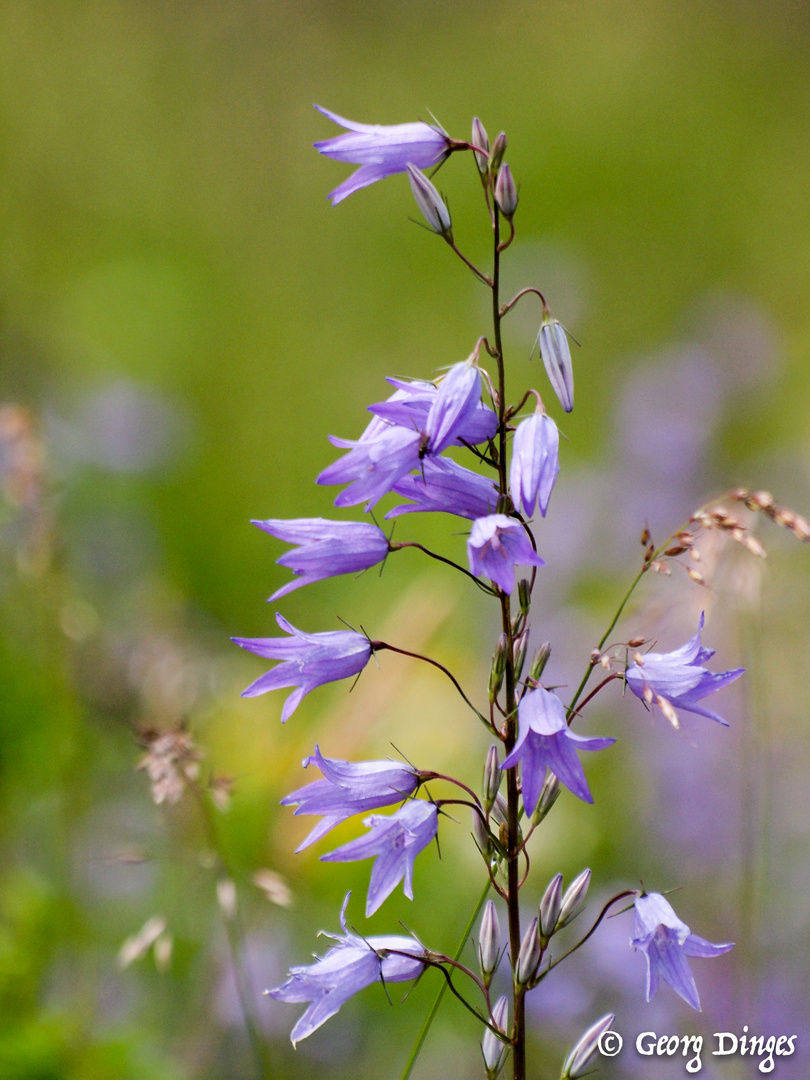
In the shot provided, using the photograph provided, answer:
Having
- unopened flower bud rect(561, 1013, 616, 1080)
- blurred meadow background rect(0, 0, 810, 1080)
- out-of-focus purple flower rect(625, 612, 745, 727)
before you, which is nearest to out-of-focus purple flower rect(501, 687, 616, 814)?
out-of-focus purple flower rect(625, 612, 745, 727)

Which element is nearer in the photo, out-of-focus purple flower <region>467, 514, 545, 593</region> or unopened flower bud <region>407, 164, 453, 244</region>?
out-of-focus purple flower <region>467, 514, 545, 593</region>

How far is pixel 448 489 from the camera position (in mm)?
1284

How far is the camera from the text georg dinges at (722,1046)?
1912 mm

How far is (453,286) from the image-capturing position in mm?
7129

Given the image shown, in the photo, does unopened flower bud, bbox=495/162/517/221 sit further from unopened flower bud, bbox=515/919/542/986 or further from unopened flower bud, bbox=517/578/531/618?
unopened flower bud, bbox=515/919/542/986

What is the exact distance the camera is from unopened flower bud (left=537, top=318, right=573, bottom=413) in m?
1.31

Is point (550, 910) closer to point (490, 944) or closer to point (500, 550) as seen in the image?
point (490, 944)

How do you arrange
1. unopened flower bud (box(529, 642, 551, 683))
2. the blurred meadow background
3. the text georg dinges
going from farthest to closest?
the blurred meadow background → the text georg dinges → unopened flower bud (box(529, 642, 551, 683))

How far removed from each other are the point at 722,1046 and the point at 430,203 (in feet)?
5.55

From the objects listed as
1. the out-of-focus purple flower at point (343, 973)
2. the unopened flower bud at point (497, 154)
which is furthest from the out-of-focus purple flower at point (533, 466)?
the out-of-focus purple flower at point (343, 973)

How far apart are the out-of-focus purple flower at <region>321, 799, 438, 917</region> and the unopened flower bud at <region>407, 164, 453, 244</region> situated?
71cm

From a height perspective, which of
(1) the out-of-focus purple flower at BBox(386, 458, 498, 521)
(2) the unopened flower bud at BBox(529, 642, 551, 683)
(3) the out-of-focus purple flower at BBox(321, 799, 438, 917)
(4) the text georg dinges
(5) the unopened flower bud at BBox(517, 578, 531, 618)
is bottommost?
(4) the text georg dinges

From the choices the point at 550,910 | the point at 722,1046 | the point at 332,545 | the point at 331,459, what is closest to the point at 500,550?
the point at 332,545

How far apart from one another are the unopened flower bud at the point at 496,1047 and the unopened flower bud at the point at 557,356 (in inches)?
30.7
